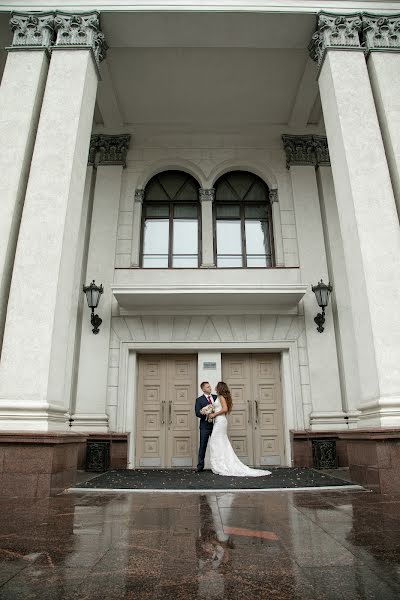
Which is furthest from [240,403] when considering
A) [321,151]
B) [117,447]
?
[321,151]

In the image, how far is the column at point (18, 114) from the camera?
6300 millimetres

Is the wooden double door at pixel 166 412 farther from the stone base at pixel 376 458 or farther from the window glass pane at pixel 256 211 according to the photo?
the stone base at pixel 376 458

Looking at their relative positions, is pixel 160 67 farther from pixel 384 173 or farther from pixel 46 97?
pixel 384 173

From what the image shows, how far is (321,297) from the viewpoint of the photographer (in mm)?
9703

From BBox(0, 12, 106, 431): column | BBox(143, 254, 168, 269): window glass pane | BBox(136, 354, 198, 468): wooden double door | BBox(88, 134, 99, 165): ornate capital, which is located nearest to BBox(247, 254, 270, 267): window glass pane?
BBox(143, 254, 168, 269): window glass pane

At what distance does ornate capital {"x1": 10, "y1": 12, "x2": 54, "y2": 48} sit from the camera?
7598mm

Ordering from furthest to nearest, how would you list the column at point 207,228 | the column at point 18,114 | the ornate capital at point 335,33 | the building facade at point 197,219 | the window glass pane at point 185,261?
the window glass pane at point 185,261 → the column at point 207,228 → the ornate capital at point 335,33 → the column at point 18,114 → the building facade at point 197,219

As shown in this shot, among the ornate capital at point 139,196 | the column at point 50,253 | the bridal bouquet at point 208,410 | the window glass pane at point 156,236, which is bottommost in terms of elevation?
the bridal bouquet at point 208,410

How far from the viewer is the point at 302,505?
4336mm

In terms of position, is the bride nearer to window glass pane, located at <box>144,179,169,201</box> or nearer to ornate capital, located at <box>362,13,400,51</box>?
window glass pane, located at <box>144,179,169,201</box>

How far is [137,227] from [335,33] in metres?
6.19

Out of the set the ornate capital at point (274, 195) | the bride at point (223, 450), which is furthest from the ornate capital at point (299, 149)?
the bride at point (223, 450)

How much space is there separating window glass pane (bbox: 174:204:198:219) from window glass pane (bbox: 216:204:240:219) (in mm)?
674

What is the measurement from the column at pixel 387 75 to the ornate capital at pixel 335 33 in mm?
223
